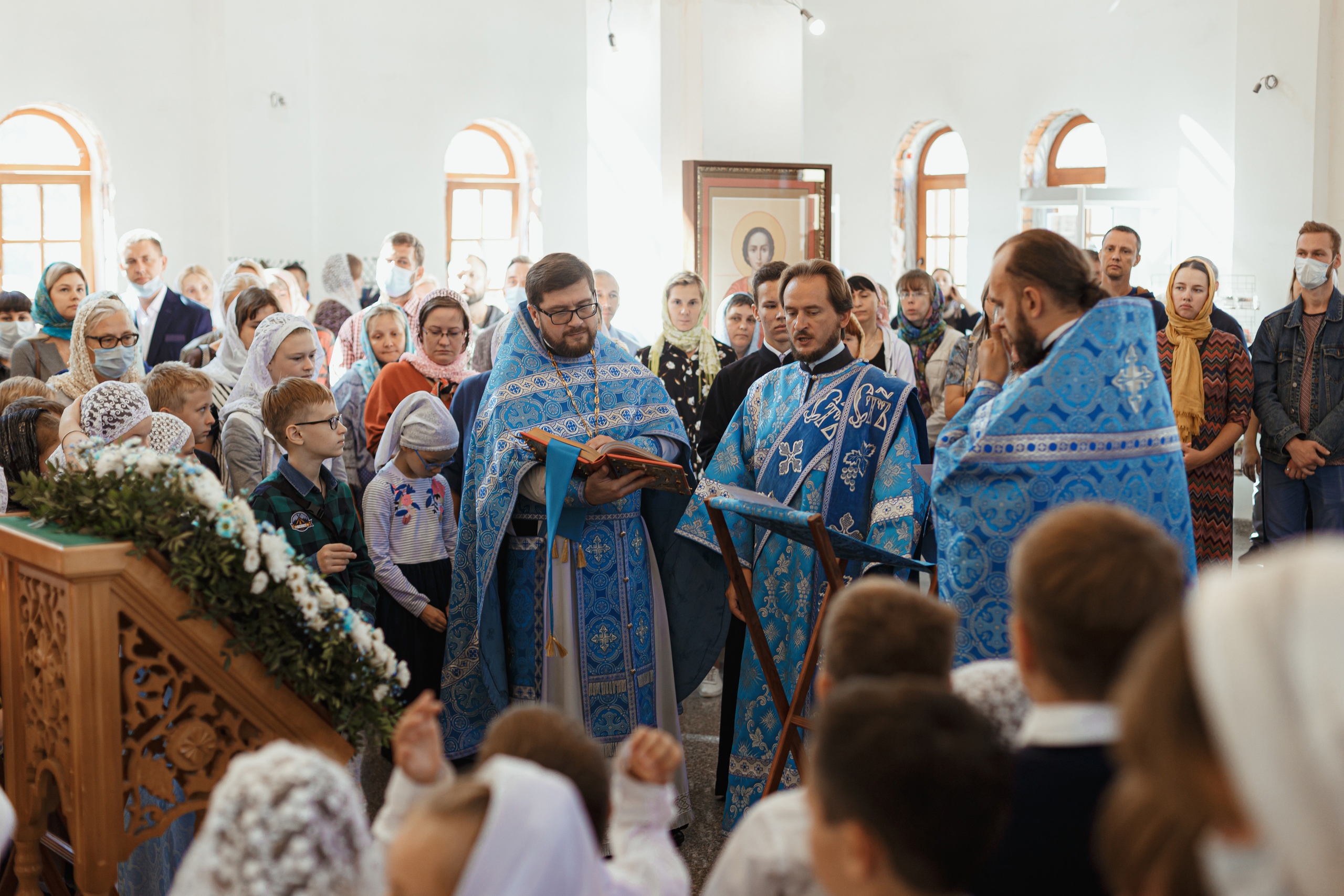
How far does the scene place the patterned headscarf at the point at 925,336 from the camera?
6727mm

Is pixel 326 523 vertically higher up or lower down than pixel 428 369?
lower down

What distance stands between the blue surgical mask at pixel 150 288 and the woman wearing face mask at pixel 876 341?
4.03 metres

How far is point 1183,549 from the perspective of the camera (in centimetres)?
276

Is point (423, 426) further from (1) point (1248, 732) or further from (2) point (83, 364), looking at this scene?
(1) point (1248, 732)

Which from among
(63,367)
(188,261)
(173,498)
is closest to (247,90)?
(188,261)

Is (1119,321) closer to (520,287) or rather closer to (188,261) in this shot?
(520,287)

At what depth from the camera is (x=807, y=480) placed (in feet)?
11.4

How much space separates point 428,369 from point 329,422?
5.29 ft

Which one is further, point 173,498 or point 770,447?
point 770,447

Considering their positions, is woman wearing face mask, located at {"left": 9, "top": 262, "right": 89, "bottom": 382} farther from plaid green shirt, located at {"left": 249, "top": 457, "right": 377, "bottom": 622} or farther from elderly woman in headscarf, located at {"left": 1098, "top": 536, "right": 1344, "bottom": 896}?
elderly woman in headscarf, located at {"left": 1098, "top": 536, "right": 1344, "bottom": 896}

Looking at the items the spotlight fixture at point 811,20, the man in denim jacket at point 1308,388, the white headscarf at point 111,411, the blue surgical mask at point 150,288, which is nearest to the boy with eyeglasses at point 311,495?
the white headscarf at point 111,411

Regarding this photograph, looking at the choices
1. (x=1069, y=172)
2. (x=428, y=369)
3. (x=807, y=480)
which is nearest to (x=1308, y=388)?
(x=807, y=480)

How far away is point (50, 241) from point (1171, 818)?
40.1 ft

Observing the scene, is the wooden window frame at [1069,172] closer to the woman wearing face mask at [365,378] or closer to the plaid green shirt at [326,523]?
the woman wearing face mask at [365,378]
